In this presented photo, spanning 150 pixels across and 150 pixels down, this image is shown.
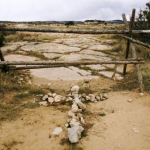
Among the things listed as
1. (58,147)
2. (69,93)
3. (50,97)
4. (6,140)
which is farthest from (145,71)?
(6,140)

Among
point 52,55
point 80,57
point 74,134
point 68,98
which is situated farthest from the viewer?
point 52,55

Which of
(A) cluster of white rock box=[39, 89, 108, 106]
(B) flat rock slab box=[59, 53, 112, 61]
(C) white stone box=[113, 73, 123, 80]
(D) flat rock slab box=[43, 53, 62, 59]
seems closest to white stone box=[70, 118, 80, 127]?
(A) cluster of white rock box=[39, 89, 108, 106]

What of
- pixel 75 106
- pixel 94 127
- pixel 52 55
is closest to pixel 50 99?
pixel 75 106

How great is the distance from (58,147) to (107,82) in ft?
7.23

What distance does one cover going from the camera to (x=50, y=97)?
3.04 m

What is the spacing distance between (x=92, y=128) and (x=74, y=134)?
0.38 meters

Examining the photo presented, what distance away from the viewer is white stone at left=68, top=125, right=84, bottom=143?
1.99 meters

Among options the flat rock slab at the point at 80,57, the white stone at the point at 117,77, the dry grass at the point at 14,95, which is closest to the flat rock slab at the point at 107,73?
the white stone at the point at 117,77

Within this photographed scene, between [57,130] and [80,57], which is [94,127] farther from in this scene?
[80,57]

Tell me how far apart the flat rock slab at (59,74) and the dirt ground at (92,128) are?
46.8 inches

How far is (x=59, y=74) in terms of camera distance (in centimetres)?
431

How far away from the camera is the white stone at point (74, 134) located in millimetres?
1992

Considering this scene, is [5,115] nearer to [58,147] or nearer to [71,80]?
[58,147]

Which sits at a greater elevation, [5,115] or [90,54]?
[90,54]
